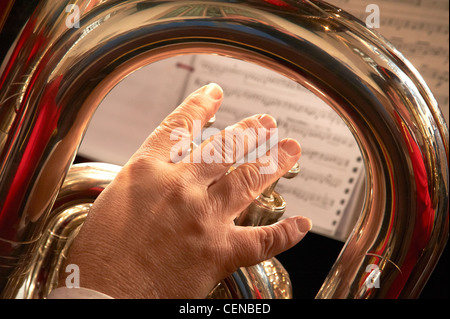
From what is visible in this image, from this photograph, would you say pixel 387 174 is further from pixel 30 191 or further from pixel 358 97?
pixel 30 191

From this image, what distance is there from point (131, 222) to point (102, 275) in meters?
0.05

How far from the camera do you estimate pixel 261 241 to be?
1.32 ft

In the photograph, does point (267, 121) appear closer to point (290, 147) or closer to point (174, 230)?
point (290, 147)

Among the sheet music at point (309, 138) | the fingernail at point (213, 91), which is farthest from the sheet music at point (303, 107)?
the fingernail at point (213, 91)

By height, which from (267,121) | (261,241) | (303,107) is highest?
(303,107)

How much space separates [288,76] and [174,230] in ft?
0.53

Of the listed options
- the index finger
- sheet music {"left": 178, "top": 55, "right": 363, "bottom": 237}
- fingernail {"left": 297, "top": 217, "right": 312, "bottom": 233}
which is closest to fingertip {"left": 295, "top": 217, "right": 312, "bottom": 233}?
fingernail {"left": 297, "top": 217, "right": 312, "bottom": 233}

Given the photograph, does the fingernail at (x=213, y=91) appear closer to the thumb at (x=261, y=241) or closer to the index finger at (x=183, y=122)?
the index finger at (x=183, y=122)

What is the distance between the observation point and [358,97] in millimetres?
311

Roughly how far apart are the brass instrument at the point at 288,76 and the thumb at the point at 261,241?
0.05m

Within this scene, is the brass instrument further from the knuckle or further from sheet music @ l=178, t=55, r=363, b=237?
sheet music @ l=178, t=55, r=363, b=237

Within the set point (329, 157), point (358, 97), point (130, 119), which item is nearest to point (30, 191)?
point (358, 97)

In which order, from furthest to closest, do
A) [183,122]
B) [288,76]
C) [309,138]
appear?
1. [309,138]
2. [183,122]
3. [288,76]

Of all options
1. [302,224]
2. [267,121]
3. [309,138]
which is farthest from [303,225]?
[309,138]
